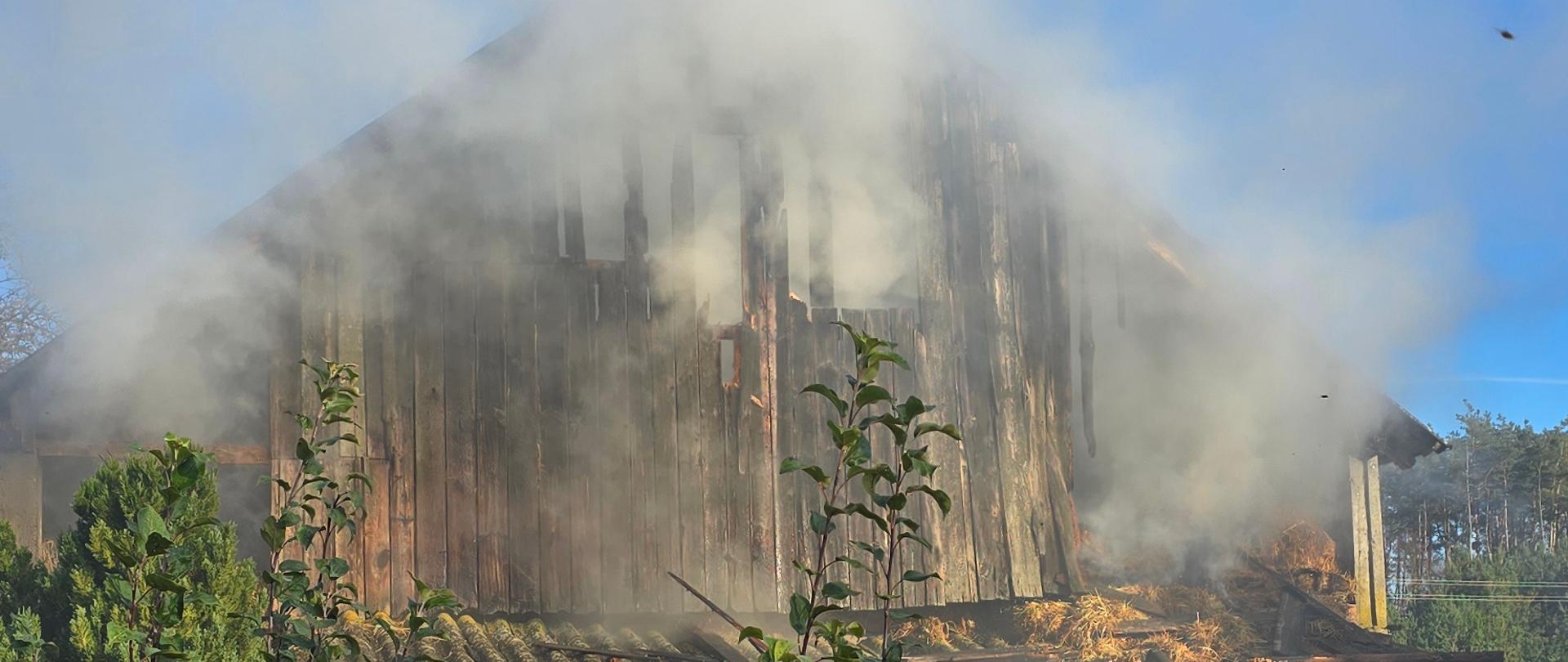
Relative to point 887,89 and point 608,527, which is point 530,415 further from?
point 887,89

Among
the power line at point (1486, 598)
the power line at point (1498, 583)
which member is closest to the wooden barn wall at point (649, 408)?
the power line at point (1486, 598)

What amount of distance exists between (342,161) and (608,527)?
3232mm

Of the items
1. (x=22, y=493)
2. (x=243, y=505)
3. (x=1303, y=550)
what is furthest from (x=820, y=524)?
(x=1303, y=550)

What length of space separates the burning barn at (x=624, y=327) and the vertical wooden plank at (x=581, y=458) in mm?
21

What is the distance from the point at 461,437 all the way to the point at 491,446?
22 centimetres

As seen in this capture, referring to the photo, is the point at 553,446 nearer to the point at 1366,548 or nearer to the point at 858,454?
the point at 858,454

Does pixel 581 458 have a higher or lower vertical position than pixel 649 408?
lower

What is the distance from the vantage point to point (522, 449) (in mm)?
9469

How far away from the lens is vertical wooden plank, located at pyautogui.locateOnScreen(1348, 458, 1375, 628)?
11727 millimetres

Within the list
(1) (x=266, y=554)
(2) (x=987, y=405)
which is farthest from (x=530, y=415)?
(2) (x=987, y=405)

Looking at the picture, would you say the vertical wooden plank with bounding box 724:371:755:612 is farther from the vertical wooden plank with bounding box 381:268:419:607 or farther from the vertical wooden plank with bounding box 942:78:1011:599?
the vertical wooden plank with bounding box 381:268:419:607

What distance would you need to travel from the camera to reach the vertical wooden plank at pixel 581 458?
31.2ft

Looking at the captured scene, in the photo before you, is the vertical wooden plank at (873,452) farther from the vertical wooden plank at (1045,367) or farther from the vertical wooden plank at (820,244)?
the vertical wooden plank at (1045,367)

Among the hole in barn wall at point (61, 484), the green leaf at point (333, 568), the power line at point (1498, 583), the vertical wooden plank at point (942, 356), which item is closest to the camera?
the green leaf at point (333, 568)
